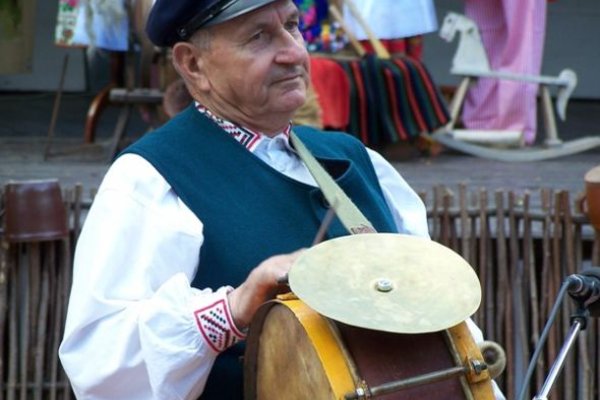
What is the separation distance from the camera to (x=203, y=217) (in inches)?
92.4

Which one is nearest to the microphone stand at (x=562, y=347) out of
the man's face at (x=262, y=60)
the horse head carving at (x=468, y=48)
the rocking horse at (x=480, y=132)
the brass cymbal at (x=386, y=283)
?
the brass cymbal at (x=386, y=283)

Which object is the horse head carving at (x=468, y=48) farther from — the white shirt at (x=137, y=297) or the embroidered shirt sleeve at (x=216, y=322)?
the embroidered shirt sleeve at (x=216, y=322)

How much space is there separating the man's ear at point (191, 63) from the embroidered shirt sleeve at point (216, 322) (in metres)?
0.49

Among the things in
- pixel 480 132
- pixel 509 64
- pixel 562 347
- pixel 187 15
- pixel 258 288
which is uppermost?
pixel 187 15

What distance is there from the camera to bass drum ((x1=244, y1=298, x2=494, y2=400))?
1.99 meters

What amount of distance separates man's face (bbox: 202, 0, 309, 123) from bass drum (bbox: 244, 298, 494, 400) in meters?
0.47

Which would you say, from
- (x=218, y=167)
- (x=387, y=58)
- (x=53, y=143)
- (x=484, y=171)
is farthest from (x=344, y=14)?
(x=218, y=167)

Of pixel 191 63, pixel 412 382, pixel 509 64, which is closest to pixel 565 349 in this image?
pixel 412 382

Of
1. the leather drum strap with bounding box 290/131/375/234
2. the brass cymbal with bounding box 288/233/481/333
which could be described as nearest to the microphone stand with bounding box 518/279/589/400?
the brass cymbal with bounding box 288/233/481/333

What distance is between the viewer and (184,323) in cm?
217

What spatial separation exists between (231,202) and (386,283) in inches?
18.4

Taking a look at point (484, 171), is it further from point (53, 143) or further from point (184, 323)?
point (184, 323)

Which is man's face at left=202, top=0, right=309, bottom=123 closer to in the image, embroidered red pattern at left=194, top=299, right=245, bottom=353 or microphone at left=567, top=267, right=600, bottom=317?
embroidered red pattern at left=194, top=299, right=245, bottom=353

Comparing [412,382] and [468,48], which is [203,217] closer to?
[412,382]
